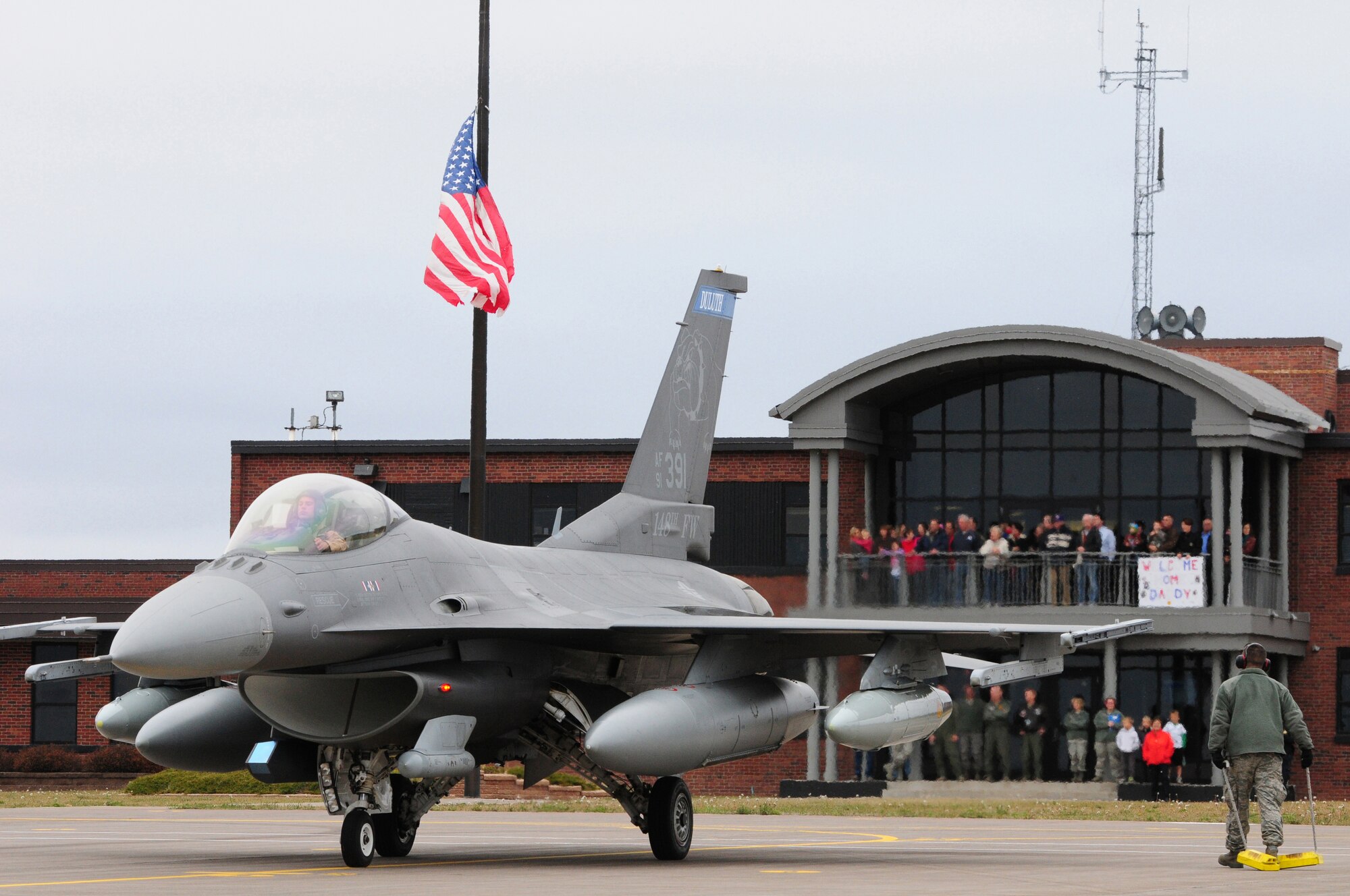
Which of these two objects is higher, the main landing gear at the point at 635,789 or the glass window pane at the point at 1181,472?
the glass window pane at the point at 1181,472

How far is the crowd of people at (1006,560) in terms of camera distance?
119ft

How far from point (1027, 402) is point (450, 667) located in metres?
23.8

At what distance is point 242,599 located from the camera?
52.8 ft

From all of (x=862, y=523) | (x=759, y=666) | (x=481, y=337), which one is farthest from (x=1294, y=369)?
(x=759, y=666)

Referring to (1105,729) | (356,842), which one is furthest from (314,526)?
(1105,729)

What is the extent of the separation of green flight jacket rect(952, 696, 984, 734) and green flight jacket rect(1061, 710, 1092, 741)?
1.43 m

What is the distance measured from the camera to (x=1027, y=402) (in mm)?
39656

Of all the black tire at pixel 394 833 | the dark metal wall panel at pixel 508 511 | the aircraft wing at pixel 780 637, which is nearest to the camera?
the aircraft wing at pixel 780 637

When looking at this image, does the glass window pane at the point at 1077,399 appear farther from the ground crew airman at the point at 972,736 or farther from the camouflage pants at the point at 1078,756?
the camouflage pants at the point at 1078,756

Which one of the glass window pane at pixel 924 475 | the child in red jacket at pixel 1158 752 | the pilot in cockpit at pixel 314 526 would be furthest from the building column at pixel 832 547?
the pilot in cockpit at pixel 314 526

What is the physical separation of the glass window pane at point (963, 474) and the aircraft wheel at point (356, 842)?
957 inches

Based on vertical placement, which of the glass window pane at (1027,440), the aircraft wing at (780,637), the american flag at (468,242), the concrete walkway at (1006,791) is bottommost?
the concrete walkway at (1006,791)

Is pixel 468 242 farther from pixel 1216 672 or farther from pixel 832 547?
pixel 1216 672

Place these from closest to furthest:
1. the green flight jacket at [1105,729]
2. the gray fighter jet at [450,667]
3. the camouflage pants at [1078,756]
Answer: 1. the gray fighter jet at [450,667]
2. the green flight jacket at [1105,729]
3. the camouflage pants at [1078,756]
